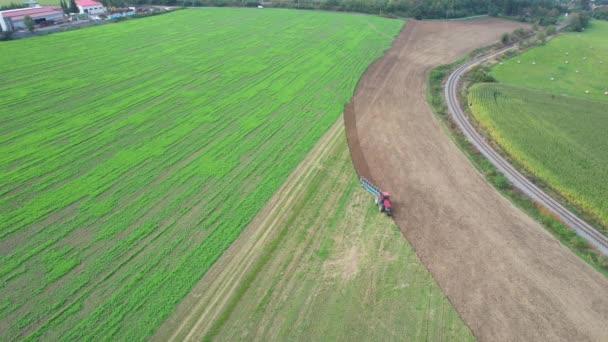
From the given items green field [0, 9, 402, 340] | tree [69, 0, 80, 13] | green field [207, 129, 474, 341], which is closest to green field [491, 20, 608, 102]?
green field [0, 9, 402, 340]

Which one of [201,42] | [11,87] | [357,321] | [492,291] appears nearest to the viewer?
[357,321]

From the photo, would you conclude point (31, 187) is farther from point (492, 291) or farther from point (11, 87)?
point (492, 291)

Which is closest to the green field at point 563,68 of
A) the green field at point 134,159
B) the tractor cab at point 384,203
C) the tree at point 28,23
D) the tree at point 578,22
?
the tree at point 578,22

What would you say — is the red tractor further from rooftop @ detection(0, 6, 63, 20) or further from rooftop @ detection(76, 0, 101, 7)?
rooftop @ detection(76, 0, 101, 7)

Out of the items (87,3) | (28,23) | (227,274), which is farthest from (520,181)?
(87,3)

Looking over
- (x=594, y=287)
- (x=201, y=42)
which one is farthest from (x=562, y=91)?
(x=201, y=42)

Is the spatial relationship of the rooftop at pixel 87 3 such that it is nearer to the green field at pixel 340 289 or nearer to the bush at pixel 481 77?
the bush at pixel 481 77

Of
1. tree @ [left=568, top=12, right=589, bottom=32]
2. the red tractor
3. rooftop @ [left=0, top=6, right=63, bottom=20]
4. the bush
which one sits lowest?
the red tractor
